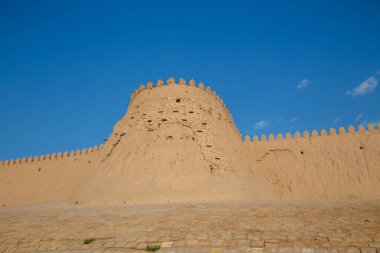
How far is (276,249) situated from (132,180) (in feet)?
35.3

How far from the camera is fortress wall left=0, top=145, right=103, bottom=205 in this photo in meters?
24.3

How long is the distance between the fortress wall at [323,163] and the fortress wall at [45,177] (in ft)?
38.7

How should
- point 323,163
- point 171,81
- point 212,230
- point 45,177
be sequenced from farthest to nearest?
point 45,177 < point 171,81 < point 323,163 < point 212,230

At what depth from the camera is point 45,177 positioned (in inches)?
1013

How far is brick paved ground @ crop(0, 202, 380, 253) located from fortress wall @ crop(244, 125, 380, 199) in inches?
352

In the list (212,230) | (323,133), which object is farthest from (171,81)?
(212,230)

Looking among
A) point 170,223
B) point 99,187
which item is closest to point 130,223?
point 170,223

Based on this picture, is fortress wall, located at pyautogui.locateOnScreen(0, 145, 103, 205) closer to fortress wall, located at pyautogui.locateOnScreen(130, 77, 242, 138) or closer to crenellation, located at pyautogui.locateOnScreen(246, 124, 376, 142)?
fortress wall, located at pyautogui.locateOnScreen(130, 77, 242, 138)

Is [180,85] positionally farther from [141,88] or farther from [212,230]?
[212,230]

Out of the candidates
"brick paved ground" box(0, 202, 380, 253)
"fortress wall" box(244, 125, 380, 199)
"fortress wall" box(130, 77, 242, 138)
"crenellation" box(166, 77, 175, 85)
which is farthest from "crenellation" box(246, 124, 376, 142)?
"brick paved ground" box(0, 202, 380, 253)

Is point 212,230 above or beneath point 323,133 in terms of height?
beneath

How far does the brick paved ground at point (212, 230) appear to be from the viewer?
7.33 m

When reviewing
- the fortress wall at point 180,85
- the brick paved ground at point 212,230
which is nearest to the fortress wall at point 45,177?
the fortress wall at point 180,85

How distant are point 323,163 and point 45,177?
62.2 ft
